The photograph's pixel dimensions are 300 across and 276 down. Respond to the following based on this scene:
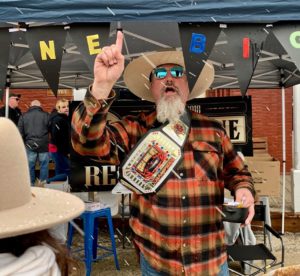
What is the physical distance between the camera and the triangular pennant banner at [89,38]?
2660 millimetres

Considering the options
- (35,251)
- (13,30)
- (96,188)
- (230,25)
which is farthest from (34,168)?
(35,251)

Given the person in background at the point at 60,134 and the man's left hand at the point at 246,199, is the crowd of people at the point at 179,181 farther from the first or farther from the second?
the person in background at the point at 60,134

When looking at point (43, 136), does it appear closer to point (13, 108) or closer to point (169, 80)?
point (13, 108)

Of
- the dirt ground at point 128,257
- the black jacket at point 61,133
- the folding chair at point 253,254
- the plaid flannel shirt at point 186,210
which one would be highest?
the black jacket at point 61,133

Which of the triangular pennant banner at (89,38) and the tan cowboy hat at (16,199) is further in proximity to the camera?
the triangular pennant banner at (89,38)

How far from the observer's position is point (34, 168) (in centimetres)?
812

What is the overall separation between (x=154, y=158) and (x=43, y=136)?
18.9 feet

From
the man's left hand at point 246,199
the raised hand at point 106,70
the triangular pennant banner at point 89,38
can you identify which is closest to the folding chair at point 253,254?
the man's left hand at point 246,199

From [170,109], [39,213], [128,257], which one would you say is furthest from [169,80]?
[128,257]

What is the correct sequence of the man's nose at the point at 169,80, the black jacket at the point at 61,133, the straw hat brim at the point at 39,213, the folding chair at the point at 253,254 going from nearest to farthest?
the straw hat brim at the point at 39,213, the man's nose at the point at 169,80, the folding chair at the point at 253,254, the black jacket at the point at 61,133

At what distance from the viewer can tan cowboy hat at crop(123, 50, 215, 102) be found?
8.38 ft

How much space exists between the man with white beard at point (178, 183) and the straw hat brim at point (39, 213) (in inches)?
29.2

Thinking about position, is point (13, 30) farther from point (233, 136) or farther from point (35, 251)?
point (233, 136)

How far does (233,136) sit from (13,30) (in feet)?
10.4
